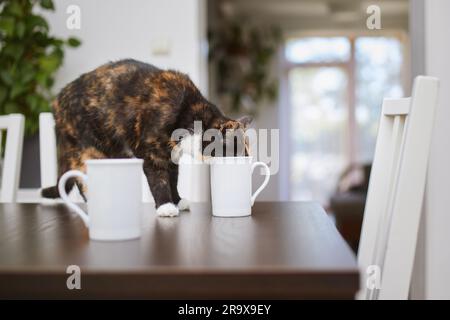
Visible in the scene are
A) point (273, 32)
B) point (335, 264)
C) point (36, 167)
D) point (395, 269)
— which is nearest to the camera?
point (335, 264)

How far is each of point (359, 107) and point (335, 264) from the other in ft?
21.4

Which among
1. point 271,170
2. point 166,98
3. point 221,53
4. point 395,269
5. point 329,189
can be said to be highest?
point 221,53

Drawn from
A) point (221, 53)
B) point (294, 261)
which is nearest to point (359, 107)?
point (221, 53)

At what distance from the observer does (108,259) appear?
2.03 ft

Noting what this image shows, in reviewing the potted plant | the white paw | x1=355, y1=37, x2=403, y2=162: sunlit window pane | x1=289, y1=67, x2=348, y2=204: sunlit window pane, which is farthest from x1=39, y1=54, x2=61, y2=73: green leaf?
x1=355, y1=37, x2=403, y2=162: sunlit window pane

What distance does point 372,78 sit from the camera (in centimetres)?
680

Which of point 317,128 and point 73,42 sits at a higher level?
point 73,42

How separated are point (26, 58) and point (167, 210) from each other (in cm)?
174

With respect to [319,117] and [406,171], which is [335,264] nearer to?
[406,171]

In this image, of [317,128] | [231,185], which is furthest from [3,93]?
[317,128]

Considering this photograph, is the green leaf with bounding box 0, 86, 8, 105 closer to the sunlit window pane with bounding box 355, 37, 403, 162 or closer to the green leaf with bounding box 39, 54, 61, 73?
the green leaf with bounding box 39, 54, 61, 73

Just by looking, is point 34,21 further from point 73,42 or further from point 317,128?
point 317,128

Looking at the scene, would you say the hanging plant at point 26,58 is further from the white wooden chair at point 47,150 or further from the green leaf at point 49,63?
the white wooden chair at point 47,150

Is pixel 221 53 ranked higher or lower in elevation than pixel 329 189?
higher
